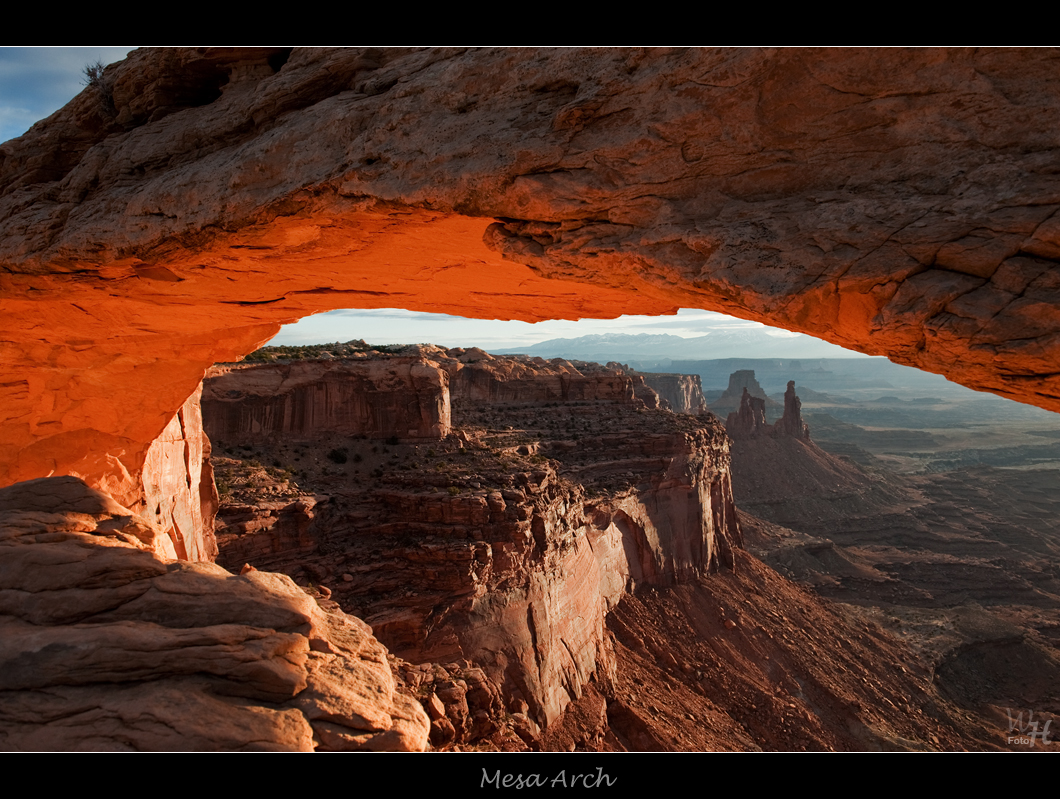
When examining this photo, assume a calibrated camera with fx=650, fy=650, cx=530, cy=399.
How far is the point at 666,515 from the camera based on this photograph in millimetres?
33875

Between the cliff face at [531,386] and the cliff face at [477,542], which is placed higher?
the cliff face at [531,386]

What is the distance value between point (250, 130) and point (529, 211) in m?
3.60

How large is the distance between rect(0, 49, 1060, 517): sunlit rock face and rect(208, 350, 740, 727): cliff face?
1170 cm

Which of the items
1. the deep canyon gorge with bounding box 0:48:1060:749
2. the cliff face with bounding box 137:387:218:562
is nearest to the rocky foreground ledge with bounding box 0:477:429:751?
the deep canyon gorge with bounding box 0:48:1060:749

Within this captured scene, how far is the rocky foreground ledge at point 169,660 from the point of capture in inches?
172

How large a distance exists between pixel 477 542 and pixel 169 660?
15.0 m

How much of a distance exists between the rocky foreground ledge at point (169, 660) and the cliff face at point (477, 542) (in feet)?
42.5

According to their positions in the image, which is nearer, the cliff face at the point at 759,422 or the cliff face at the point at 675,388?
the cliff face at the point at 759,422

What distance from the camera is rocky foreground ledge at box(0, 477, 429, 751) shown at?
438 centimetres

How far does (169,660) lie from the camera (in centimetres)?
490

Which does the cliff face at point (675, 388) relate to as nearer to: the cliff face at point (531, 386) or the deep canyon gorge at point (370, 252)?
the cliff face at point (531, 386)

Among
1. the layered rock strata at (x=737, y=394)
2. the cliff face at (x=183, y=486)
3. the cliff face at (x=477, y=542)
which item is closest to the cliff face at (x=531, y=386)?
the cliff face at (x=477, y=542)

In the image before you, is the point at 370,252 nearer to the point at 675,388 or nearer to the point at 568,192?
the point at 568,192

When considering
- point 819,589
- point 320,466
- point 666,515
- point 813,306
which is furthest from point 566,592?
point 819,589
